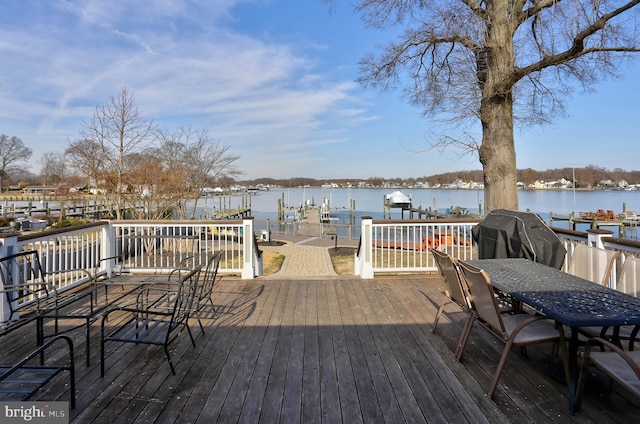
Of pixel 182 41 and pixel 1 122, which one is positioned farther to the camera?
pixel 1 122

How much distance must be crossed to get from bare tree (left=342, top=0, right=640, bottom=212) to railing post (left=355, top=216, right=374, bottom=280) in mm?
2803

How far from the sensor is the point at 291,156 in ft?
85.1

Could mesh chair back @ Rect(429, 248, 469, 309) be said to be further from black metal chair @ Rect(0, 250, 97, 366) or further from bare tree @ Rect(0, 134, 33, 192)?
bare tree @ Rect(0, 134, 33, 192)

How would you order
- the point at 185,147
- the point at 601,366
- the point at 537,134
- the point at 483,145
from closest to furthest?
the point at 601,366
the point at 483,145
the point at 537,134
the point at 185,147

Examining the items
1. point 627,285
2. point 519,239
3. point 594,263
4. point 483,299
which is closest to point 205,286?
point 483,299

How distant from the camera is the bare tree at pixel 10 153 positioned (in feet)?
142

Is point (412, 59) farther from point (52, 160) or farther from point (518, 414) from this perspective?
point (52, 160)

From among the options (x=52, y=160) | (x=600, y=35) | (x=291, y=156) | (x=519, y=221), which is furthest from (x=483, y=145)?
(x=52, y=160)

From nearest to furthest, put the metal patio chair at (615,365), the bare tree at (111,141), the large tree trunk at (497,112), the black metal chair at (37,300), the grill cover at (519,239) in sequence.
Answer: the metal patio chair at (615,365), the black metal chair at (37,300), the grill cover at (519,239), the large tree trunk at (497,112), the bare tree at (111,141)

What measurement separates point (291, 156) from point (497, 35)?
2112cm

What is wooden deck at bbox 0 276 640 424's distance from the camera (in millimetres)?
1815

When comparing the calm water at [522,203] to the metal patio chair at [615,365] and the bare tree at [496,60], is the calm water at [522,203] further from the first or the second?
the metal patio chair at [615,365]

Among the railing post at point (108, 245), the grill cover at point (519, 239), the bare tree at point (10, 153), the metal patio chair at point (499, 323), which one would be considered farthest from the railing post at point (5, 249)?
the bare tree at point (10, 153)

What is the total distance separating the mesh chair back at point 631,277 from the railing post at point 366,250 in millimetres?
2886
